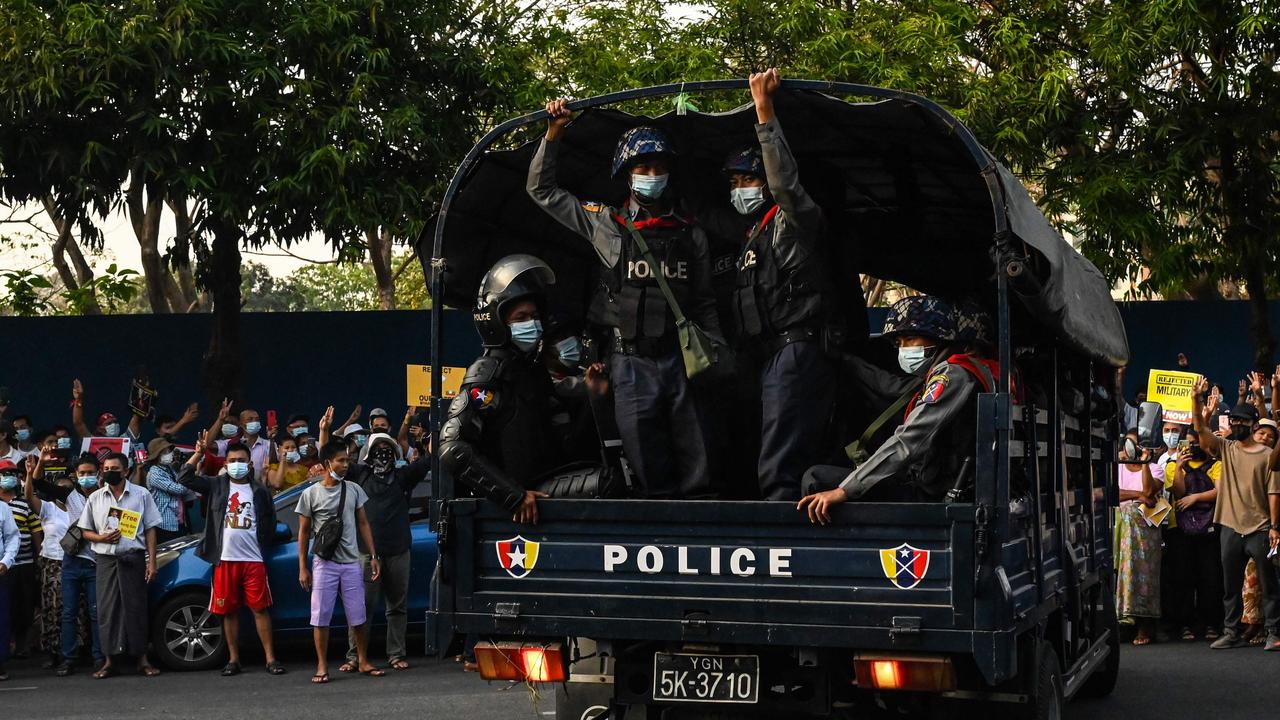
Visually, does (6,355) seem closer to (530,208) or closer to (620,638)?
(530,208)

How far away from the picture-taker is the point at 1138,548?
43.1 feet

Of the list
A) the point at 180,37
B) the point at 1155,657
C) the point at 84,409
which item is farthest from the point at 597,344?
the point at 84,409

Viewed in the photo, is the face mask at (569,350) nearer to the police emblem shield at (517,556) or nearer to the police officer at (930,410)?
the police emblem shield at (517,556)

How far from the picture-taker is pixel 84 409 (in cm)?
2011

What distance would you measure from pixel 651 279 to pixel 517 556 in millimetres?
1335

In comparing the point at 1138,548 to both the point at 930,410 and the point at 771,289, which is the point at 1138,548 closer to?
the point at 771,289

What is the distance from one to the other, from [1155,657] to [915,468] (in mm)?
6816

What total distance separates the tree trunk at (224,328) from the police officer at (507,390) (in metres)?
12.8

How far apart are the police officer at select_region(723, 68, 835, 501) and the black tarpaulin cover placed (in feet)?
1.26

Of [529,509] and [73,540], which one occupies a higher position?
[529,509]

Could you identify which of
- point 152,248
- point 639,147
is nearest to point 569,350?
point 639,147

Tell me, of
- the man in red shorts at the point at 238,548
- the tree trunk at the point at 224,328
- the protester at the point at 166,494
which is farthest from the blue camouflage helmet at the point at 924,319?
the tree trunk at the point at 224,328

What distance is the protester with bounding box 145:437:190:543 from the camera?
13141mm

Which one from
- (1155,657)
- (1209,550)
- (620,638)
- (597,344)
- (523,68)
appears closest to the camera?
(620,638)
